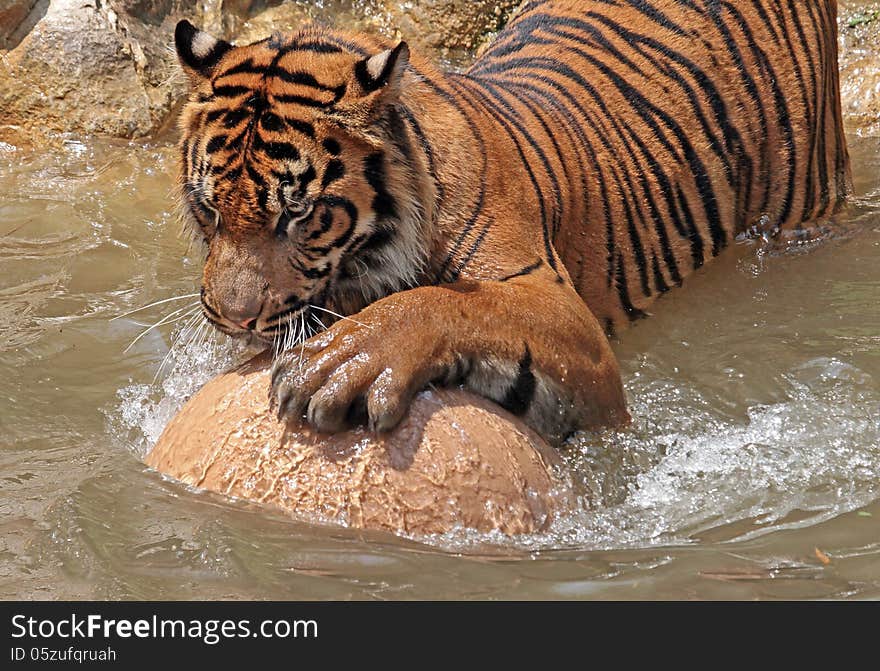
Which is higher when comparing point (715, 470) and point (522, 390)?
point (522, 390)

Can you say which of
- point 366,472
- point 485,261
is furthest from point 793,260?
point 366,472

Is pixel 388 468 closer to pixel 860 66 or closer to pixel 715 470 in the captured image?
pixel 715 470

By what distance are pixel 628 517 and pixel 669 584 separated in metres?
0.38

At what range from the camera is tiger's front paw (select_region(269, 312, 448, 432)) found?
2750 millimetres

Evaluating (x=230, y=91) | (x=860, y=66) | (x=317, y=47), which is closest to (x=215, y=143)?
(x=230, y=91)

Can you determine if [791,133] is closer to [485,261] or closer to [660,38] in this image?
[660,38]

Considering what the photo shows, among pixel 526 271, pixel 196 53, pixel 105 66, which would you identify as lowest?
pixel 526 271

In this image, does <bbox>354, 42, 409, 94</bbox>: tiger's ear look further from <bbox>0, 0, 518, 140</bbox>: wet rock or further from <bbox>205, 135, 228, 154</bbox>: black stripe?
<bbox>0, 0, 518, 140</bbox>: wet rock

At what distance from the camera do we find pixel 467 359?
2.98 m

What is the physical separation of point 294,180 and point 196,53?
543 mm

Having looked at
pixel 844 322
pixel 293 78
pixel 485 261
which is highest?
pixel 293 78

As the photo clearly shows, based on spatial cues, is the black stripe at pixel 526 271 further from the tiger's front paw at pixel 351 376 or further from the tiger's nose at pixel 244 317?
the tiger's nose at pixel 244 317
